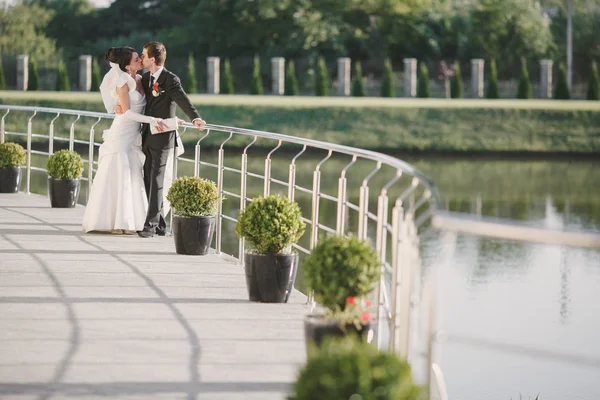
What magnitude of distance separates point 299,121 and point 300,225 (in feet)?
91.9

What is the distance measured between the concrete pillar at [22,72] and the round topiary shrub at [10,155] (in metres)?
29.7

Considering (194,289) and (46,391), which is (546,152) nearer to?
(194,289)

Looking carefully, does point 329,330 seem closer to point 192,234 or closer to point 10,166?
point 192,234

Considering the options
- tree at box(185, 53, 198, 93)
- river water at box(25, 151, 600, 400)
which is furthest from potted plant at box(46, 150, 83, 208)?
tree at box(185, 53, 198, 93)

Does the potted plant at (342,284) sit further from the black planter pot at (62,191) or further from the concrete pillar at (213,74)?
the concrete pillar at (213,74)

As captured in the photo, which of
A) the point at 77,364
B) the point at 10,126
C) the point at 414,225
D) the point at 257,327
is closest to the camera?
the point at 414,225

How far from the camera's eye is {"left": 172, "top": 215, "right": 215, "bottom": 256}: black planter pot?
800 centimetres

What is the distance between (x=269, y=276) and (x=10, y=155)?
20.1 feet

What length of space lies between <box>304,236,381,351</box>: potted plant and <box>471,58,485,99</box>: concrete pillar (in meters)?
38.1

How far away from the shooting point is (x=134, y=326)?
5699 millimetres

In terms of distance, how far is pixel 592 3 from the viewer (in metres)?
53.7

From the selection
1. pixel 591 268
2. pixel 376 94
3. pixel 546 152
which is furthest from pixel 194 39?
Answer: pixel 591 268

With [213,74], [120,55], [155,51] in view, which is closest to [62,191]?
[120,55]

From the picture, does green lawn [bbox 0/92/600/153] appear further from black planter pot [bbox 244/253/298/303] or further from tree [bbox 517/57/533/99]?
black planter pot [bbox 244/253/298/303]
